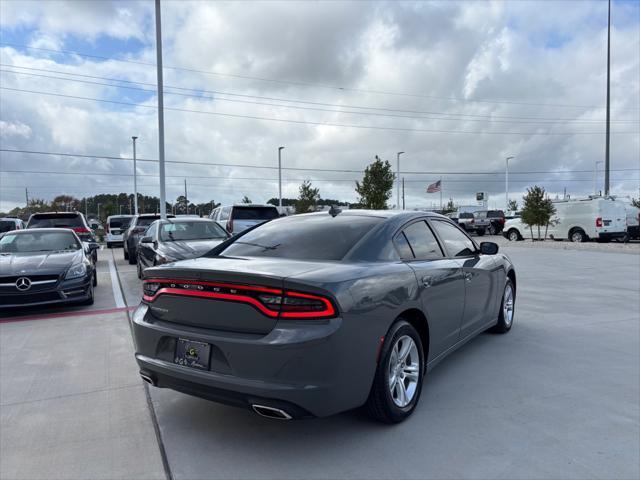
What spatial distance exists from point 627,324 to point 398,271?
15.3ft

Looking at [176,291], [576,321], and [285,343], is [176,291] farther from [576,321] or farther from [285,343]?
[576,321]

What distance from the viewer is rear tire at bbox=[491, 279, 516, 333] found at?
559 cm

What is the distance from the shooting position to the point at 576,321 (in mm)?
6387

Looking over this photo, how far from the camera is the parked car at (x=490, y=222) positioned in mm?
32875

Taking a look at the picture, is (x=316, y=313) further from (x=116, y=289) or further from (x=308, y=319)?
(x=116, y=289)

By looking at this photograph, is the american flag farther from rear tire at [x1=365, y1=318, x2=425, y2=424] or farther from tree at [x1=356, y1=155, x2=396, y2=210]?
rear tire at [x1=365, y1=318, x2=425, y2=424]

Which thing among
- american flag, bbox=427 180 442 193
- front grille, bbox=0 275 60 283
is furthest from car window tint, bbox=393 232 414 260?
american flag, bbox=427 180 442 193

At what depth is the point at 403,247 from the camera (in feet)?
12.4

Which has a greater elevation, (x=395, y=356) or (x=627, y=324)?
(x=395, y=356)

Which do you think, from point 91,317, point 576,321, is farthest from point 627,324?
point 91,317

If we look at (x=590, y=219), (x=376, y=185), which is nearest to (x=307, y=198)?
(x=376, y=185)

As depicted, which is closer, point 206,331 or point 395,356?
point 206,331

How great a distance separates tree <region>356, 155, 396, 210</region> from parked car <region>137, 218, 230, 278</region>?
25.2 metres

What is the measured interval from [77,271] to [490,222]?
30318mm
